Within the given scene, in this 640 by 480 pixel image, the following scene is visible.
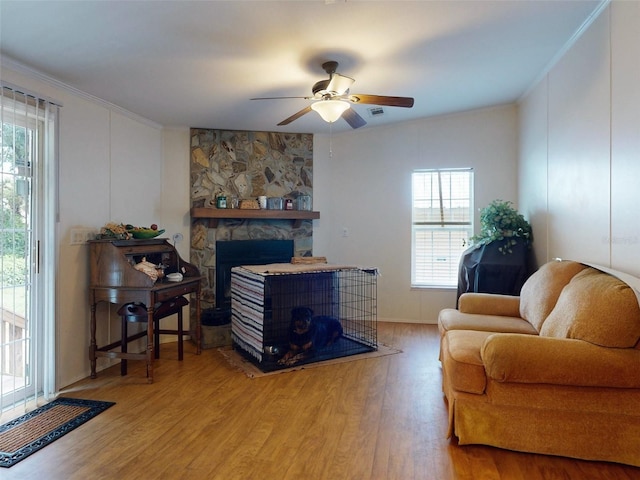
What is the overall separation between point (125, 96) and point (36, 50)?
90 cm

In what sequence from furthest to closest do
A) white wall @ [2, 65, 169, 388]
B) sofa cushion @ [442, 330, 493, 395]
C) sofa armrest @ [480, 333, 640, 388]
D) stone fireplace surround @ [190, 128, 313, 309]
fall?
stone fireplace surround @ [190, 128, 313, 309], white wall @ [2, 65, 169, 388], sofa cushion @ [442, 330, 493, 395], sofa armrest @ [480, 333, 640, 388]

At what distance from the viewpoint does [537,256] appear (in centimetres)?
381

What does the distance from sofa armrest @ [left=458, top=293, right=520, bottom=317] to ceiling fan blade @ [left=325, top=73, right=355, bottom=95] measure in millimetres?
1982

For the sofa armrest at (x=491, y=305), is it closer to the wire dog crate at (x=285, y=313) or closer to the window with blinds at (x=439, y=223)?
the wire dog crate at (x=285, y=313)

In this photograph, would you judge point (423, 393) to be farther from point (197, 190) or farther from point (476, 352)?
point (197, 190)

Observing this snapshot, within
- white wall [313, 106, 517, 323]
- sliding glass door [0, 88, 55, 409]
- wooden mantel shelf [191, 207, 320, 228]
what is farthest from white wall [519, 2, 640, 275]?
sliding glass door [0, 88, 55, 409]

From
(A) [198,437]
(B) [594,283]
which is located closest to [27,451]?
(A) [198,437]

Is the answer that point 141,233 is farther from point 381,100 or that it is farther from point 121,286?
point 381,100

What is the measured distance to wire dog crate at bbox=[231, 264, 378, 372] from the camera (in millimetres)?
3371

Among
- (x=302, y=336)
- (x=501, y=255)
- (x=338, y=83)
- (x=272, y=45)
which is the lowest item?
(x=302, y=336)

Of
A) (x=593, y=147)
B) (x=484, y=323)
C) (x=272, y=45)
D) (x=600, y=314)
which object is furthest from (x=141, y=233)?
(x=593, y=147)

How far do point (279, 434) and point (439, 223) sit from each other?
11.1ft

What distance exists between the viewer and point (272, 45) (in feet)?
8.46

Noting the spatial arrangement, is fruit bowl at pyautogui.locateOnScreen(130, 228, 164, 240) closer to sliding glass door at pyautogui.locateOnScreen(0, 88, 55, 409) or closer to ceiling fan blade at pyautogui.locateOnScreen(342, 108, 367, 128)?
sliding glass door at pyautogui.locateOnScreen(0, 88, 55, 409)
